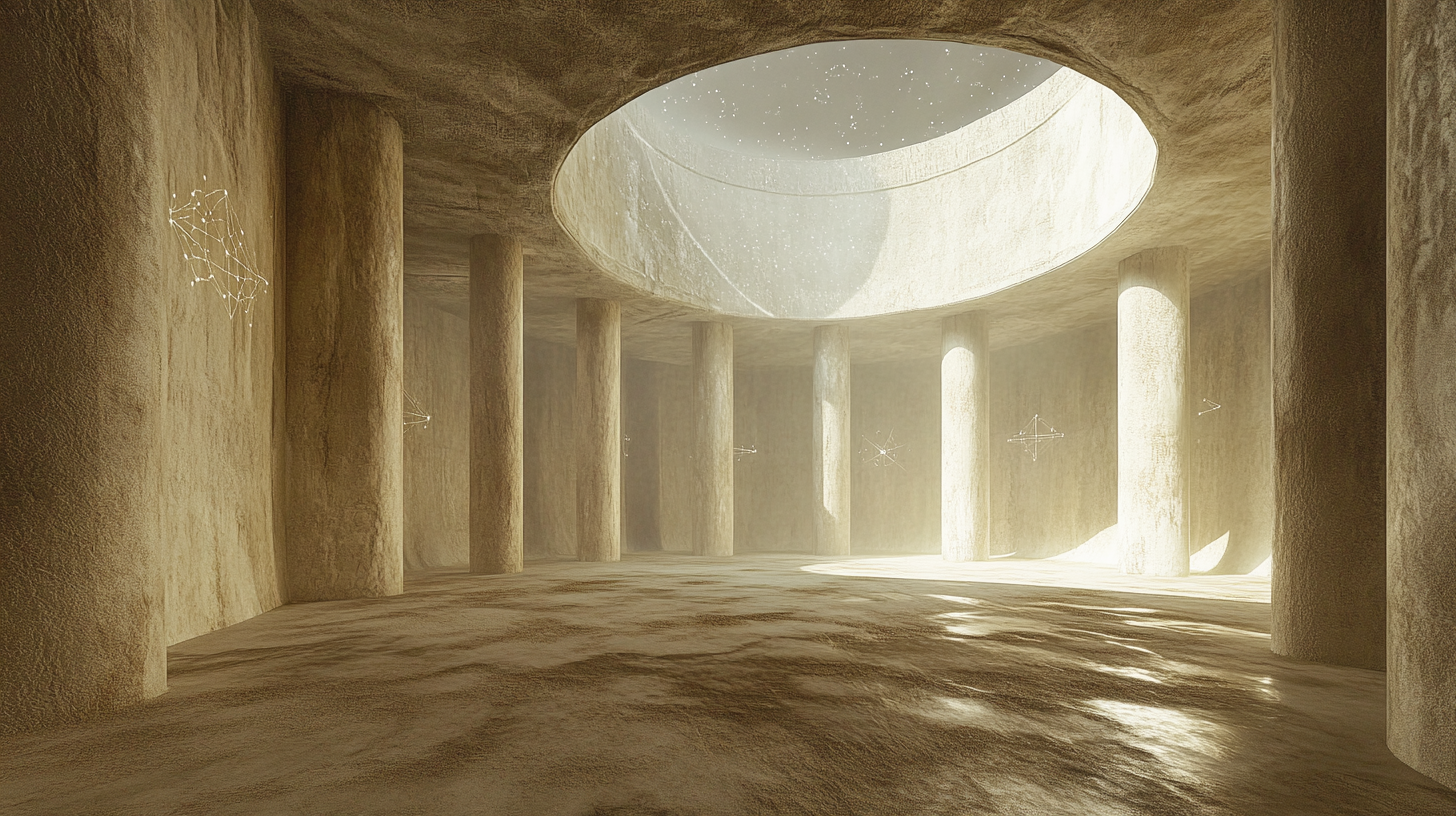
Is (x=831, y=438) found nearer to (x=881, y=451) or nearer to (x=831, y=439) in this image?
(x=831, y=439)

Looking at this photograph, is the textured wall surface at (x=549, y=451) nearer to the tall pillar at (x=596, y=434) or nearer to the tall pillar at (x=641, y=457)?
the tall pillar at (x=641, y=457)

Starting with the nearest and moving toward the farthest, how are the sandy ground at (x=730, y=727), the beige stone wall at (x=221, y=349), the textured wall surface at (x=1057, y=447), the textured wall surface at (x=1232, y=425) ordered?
the sandy ground at (x=730, y=727)
the beige stone wall at (x=221, y=349)
the textured wall surface at (x=1232, y=425)
the textured wall surface at (x=1057, y=447)

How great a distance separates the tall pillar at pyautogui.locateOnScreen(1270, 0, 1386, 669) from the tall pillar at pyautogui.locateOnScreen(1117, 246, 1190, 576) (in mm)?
7504

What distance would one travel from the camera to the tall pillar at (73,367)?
9.68ft

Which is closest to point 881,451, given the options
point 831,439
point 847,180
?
point 831,439

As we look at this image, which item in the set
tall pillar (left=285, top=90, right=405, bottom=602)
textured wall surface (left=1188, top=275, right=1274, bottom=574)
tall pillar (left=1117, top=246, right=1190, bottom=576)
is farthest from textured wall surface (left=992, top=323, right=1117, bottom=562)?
tall pillar (left=285, top=90, right=405, bottom=602)

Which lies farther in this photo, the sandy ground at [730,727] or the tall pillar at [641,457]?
the tall pillar at [641,457]

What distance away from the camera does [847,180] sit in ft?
55.0

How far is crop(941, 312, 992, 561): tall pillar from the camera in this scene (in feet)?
50.9

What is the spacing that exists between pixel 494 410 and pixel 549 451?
8105 millimetres

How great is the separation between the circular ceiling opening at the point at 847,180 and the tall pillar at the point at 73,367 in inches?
332

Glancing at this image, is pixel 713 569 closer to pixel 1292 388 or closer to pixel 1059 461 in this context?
pixel 1292 388

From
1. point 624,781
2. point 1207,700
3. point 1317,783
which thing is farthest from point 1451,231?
point 624,781

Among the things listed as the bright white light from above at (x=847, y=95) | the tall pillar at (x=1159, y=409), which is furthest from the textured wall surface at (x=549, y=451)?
the tall pillar at (x=1159, y=409)
